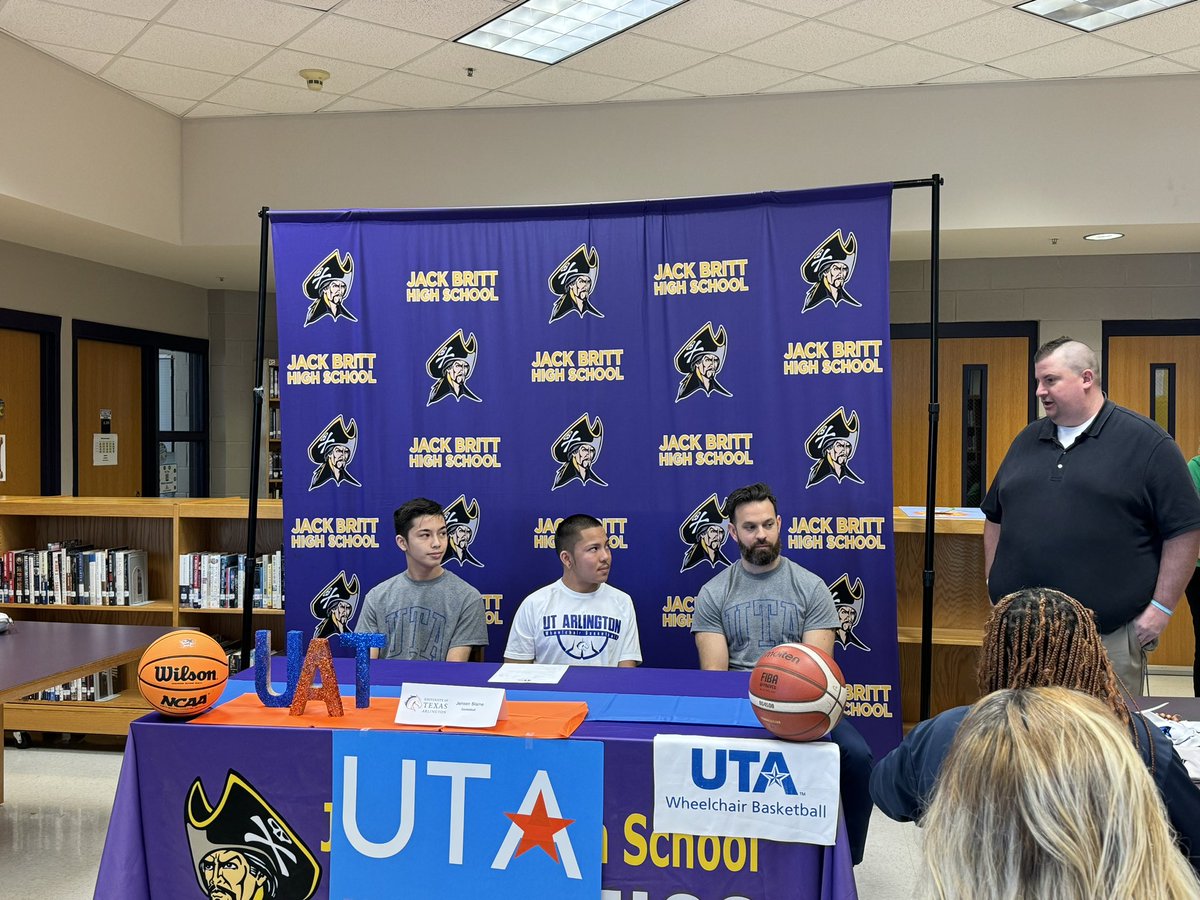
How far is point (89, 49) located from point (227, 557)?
2.49m

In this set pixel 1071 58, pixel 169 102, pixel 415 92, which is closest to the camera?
pixel 1071 58

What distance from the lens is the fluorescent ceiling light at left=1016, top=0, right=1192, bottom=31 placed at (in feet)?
13.6

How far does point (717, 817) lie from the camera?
219cm

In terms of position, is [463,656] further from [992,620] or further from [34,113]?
[34,113]

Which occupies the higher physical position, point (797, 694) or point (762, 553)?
point (762, 553)

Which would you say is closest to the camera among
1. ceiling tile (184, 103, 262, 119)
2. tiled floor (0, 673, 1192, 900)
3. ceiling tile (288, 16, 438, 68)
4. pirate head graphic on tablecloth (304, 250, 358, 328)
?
tiled floor (0, 673, 1192, 900)

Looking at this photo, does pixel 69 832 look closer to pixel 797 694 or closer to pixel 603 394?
pixel 603 394

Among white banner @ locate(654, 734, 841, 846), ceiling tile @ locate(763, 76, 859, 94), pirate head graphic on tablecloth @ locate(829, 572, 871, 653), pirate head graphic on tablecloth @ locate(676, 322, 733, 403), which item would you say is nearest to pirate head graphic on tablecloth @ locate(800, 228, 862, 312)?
pirate head graphic on tablecloth @ locate(676, 322, 733, 403)

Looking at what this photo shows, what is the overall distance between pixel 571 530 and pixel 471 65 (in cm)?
258

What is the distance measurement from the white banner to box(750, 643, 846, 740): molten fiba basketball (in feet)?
0.16

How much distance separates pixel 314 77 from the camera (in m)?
4.96

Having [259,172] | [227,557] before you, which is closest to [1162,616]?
[227,557]

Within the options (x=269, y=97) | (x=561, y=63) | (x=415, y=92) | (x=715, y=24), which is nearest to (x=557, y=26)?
(x=561, y=63)

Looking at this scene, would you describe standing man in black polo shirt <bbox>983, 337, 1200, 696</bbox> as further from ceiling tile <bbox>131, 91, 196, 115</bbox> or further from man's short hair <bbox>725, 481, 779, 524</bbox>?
ceiling tile <bbox>131, 91, 196, 115</bbox>
